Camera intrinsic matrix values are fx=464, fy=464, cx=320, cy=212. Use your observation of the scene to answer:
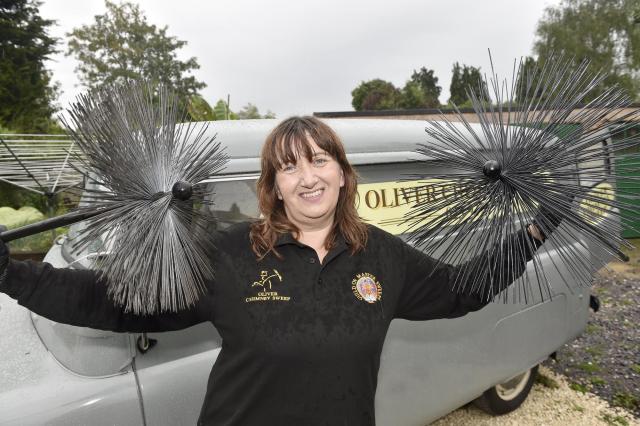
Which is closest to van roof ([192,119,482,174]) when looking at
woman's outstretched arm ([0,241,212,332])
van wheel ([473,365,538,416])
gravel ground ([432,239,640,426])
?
Result: woman's outstretched arm ([0,241,212,332])

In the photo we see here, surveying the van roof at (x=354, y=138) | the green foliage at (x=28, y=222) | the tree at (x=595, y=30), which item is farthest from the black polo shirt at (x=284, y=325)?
the tree at (x=595, y=30)

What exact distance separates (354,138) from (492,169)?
1.17 m

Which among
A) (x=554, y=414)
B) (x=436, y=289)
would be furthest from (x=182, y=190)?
(x=554, y=414)

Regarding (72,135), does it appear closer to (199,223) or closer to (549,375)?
(199,223)

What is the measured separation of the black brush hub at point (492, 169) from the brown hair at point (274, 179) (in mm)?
470

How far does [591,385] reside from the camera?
3879mm

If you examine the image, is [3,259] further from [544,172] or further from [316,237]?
[544,172]

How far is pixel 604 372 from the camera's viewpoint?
4.10m

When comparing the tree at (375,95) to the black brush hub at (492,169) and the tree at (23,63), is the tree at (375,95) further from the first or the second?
the black brush hub at (492,169)

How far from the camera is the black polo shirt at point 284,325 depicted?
4.39 feet

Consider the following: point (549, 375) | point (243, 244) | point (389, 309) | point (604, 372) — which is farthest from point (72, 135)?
point (604, 372)

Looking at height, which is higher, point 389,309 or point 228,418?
point 389,309

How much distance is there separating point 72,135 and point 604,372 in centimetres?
458

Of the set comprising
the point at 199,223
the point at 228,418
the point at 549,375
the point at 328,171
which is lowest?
the point at 549,375
